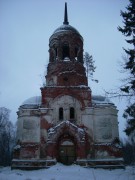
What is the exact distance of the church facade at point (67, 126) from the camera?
2248 cm

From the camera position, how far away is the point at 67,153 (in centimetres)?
2281

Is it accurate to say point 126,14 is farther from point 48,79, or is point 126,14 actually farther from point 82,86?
point 48,79

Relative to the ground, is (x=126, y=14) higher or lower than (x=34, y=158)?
higher

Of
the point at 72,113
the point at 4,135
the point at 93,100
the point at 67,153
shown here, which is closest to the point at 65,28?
the point at 93,100

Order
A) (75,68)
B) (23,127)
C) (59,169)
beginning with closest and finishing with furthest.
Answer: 1. (59,169)
2. (23,127)
3. (75,68)

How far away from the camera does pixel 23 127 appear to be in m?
23.8

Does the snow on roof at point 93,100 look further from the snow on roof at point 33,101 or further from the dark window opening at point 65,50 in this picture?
the dark window opening at point 65,50

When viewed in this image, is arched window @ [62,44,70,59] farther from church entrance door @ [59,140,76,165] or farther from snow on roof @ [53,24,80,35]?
church entrance door @ [59,140,76,165]

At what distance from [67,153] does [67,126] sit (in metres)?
2.53

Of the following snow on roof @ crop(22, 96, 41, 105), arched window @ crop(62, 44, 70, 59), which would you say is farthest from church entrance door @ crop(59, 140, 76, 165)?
arched window @ crop(62, 44, 70, 59)

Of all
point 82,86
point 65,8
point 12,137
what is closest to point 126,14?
point 82,86

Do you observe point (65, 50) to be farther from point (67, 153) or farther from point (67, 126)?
point (67, 153)

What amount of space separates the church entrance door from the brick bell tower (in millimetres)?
4152

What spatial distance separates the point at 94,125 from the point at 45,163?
230 inches
